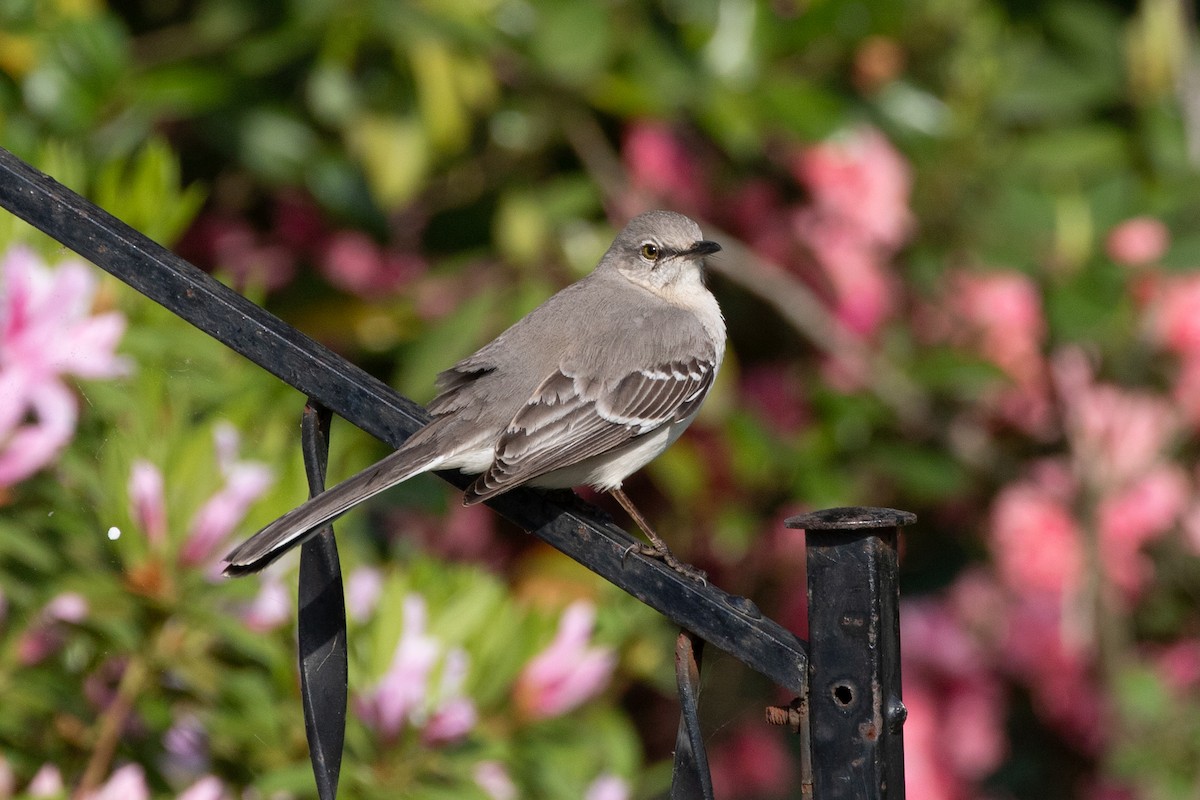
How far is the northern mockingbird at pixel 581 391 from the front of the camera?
8.17 ft

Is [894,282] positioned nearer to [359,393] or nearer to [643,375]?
[643,375]

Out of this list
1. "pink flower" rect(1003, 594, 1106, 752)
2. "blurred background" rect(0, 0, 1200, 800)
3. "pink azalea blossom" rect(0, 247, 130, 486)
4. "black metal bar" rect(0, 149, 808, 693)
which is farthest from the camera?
"pink flower" rect(1003, 594, 1106, 752)

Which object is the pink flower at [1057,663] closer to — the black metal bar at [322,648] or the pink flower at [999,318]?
the pink flower at [999,318]

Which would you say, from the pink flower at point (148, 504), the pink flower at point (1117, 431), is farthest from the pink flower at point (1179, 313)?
the pink flower at point (148, 504)

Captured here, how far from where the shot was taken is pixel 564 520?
5.39 ft

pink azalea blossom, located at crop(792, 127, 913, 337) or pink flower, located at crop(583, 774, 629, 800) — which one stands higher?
pink azalea blossom, located at crop(792, 127, 913, 337)

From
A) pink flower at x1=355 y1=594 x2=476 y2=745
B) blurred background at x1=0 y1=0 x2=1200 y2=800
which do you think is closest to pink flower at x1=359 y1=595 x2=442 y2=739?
pink flower at x1=355 y1=594 x2=476 y2=745

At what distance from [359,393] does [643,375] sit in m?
1.32

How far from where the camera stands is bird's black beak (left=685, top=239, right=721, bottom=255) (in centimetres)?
320

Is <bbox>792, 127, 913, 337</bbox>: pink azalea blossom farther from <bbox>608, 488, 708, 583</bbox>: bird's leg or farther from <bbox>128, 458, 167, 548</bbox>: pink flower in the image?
<bbox>128, 458, 167, 548</bbox>: pink flower

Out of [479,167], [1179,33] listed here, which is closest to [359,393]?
[479,167]

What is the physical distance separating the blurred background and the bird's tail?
51 centimetres

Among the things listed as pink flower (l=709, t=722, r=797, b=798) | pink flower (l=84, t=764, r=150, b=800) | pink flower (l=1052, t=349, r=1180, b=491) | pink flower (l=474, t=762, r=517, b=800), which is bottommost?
pink flower (l=84, t=764, r=150, b=800)

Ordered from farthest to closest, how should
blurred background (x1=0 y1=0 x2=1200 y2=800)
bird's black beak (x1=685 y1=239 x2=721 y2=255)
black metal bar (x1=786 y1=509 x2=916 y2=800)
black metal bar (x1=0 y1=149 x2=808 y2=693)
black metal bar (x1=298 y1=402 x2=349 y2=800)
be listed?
1. bird's black beak (x1=685 y1=239 x2=721 y2=255)
2. blurred background (x1=0 y1=0 x2=1200 y2=800)
3. black metal bar (x1=298 y1=402 x2=349 y2=800)
4. black metal bar (x1=0 y1=149 x2=808 y2=693)
5. black metal bar (x1=786 y1=509 x2=916 y2=800)
